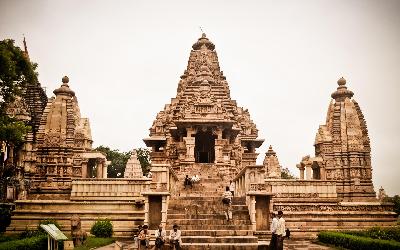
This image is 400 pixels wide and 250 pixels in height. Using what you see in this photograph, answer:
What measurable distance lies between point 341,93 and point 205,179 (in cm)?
1127

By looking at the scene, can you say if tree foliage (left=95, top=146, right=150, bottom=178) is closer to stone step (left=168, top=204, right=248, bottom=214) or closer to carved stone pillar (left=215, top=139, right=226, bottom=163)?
carved stone pillar (left=215, top=139, right=226, bottom=163)

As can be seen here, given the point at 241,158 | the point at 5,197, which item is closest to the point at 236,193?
the point at 241,158

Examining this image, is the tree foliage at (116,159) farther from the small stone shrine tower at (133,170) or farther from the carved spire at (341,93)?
the carved spire at (341,93)

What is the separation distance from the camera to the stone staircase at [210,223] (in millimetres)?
13195

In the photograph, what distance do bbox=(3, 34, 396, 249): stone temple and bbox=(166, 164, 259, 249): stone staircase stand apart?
1.5 inches

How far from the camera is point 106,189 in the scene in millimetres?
22766

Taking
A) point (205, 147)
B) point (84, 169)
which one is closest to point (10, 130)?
point (84, 169)

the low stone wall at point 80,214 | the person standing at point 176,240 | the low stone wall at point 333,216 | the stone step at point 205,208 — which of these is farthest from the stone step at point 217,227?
the low stone wall at point 80,214

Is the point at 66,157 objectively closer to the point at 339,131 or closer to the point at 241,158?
the point at 241,158

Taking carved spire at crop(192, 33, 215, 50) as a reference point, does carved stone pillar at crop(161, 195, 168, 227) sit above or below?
below

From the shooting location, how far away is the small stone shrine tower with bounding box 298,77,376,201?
23875mm

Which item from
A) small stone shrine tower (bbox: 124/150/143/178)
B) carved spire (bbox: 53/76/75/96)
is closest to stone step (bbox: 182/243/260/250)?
carved spire (bbox: 53/76/75/96)

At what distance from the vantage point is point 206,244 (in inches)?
506

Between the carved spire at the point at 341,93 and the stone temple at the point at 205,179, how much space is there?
67 mm
